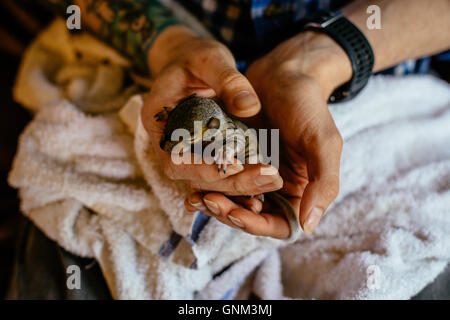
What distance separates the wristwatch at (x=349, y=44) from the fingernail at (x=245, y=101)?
0.57m

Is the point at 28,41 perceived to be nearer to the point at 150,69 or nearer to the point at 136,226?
the point at 150,69

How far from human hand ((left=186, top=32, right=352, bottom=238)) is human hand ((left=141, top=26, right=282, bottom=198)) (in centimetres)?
7

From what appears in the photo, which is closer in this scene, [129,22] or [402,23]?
[402,23]

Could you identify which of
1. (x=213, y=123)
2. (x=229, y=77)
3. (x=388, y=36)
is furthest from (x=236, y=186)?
(x=388, y=36)

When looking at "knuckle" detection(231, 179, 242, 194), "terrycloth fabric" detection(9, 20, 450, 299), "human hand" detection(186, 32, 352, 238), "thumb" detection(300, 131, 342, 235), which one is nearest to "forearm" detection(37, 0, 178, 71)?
"terrycloth fabric" detection(9, 20, 450, 299)

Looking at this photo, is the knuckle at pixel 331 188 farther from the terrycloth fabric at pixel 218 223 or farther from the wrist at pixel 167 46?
the wrist at pixel 167 46

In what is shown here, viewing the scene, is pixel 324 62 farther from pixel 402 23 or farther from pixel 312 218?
pixel 312 218

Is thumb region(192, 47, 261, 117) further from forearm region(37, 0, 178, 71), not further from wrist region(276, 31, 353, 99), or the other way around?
forearm region(37, 0, 178, 71)

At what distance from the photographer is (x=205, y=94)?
3.81 feet

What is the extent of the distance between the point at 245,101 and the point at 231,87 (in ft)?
0.22

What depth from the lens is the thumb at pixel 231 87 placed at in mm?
856

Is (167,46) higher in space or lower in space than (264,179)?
higher

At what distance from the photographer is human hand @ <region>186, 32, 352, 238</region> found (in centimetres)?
89

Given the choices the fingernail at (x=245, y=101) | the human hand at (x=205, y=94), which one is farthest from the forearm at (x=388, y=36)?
the fingernail at (x=245, y=101)
